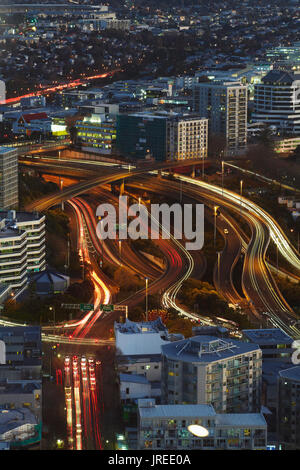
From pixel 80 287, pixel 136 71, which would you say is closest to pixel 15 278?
pixel 80 287

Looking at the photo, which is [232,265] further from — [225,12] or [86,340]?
[225,12]

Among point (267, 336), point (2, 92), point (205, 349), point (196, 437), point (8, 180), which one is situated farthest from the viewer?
point (2, 92)

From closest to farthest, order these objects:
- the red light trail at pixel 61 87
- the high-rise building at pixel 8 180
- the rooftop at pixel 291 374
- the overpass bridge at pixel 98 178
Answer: the rooftop at pixel 291 374
the high-rise building at pixel 8 180
the overpass bridge at pixel 98 178
the red light trail at pixel 61 87

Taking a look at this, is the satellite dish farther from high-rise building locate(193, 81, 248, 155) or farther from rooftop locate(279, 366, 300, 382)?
high-rise building locate(193, 81, 248, 155)

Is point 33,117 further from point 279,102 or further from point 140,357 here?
point 140,357

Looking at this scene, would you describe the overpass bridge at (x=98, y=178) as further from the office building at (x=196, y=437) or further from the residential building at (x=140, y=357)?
the office building at (x=196, y=437)

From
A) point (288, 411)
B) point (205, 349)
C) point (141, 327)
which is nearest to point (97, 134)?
point (141, 327)

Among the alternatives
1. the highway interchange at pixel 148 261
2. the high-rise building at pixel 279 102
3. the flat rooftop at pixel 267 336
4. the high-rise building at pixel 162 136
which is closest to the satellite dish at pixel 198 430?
the highway interchange at pixel 148 261
